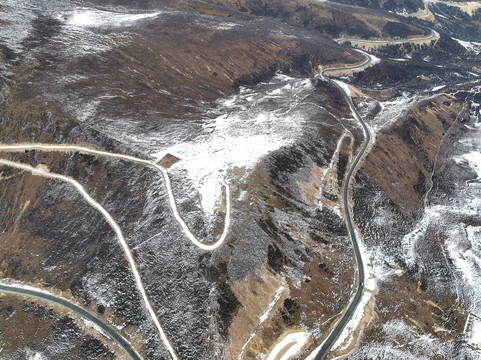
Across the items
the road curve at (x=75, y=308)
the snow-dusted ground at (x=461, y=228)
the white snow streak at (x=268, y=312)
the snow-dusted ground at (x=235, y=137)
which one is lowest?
the road curve at (x=75, y=308)

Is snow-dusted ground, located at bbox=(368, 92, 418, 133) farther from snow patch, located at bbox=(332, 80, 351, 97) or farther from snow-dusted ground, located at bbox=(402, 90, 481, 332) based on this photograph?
snow-dusted ground, located at bbox=(402, 90, 481, 332)

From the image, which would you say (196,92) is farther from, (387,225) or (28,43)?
(387,225)

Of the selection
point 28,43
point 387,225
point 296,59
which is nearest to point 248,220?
point 387,225

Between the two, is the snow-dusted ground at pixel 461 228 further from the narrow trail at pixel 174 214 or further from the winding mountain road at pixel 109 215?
the winding mountain road at pixel 109 215

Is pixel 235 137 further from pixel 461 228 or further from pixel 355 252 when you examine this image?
pixel 461 228

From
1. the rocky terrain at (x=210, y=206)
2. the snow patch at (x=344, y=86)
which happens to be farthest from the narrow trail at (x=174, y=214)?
the snow patch at (x=344, y=86)
